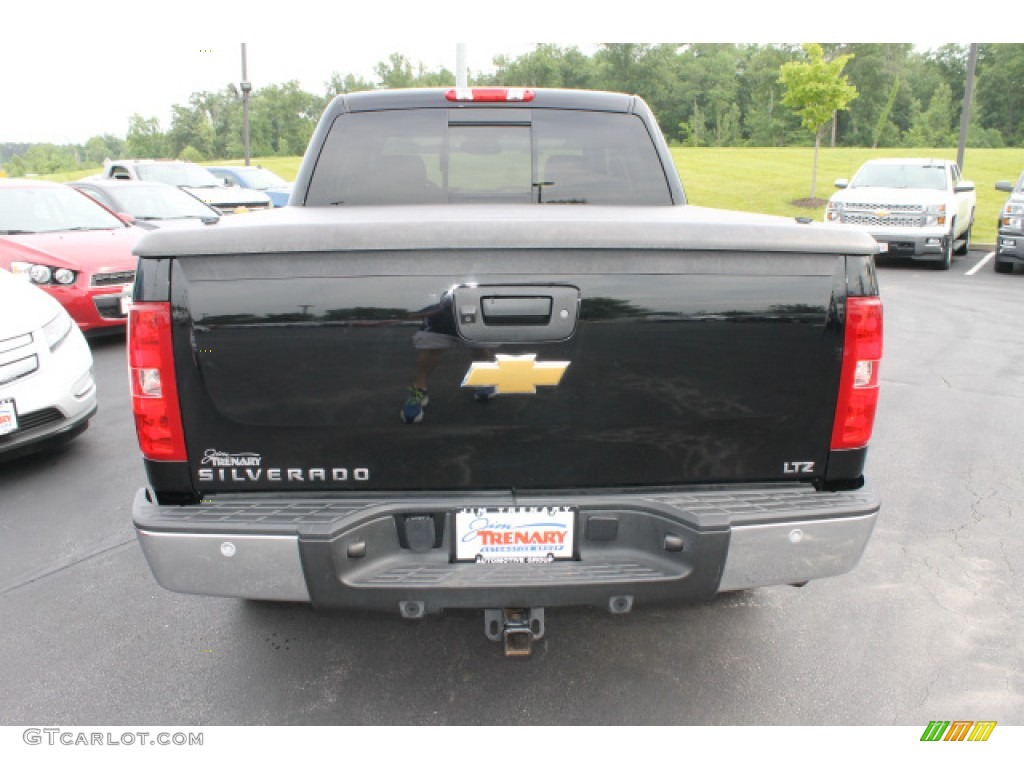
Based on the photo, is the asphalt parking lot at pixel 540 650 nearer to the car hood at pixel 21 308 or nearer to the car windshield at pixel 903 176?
the car hood at pixel 21 308

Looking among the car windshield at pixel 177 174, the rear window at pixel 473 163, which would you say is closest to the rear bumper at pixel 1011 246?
the rear window at pixel 473 163

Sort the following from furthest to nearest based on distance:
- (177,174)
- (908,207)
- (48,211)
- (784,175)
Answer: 1. (784,175)
2. (177,174)
3. (908,207)
4. (48,211)

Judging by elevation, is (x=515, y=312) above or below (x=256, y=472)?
above

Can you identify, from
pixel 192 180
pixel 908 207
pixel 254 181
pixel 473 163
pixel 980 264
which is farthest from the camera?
pixel 254 181

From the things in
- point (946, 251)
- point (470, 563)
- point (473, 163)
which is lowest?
point (946, 251)

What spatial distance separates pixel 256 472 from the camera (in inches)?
89.5

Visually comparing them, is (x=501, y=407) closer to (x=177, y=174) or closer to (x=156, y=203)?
(x=156, y=203)

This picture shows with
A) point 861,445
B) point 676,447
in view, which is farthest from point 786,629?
point 676,447

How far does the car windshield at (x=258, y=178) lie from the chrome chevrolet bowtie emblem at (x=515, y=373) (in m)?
21.1

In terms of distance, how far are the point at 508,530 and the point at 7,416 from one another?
138 inches

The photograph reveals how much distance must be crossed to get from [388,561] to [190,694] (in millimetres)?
1086

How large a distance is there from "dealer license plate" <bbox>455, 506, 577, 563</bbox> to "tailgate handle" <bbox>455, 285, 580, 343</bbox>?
51 cm

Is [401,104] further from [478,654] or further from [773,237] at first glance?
[478,654]

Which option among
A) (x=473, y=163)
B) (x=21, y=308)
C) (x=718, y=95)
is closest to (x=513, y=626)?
(x=473, y=163)
